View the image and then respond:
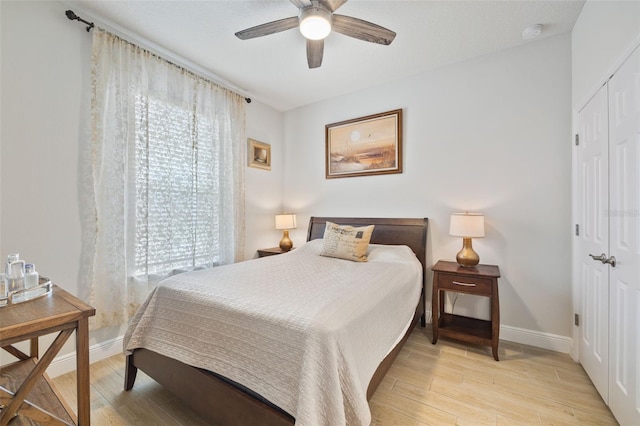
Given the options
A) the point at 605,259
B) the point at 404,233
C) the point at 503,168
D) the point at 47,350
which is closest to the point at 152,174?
the point at 47,350

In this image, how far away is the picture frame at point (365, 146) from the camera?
323 cm

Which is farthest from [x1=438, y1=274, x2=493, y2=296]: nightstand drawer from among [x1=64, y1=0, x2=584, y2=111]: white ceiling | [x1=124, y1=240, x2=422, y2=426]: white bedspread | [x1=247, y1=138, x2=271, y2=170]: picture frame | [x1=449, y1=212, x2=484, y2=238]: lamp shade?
[x1=247, y1=138, x2=271, y2=170]: picture frame

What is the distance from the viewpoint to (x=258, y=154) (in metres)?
3.79

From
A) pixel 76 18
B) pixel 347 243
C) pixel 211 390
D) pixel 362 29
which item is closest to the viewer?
pixel 211 390

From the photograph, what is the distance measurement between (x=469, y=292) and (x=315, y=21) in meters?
2.47

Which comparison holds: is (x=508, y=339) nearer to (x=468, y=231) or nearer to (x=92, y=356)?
(x=468, y=231)

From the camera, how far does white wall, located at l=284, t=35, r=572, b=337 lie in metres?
2.41

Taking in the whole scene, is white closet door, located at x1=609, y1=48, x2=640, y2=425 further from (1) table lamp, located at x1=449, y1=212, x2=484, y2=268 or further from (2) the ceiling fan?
(2) the ceiling fan

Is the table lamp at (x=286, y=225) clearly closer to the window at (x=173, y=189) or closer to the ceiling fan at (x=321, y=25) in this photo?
the window at (x=173, y=189)

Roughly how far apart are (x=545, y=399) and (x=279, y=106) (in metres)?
4.19

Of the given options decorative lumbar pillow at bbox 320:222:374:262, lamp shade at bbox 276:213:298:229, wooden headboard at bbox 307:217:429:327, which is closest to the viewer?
decorative lumbar pillow at bbox 320:222:374:262

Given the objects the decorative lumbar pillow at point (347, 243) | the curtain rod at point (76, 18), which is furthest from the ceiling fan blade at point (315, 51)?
the curtain rod at point (76, 18)

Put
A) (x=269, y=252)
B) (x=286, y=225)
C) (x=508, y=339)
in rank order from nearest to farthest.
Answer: (x=508, y=339) → (x=269, y=252) → (x=286, y=225)

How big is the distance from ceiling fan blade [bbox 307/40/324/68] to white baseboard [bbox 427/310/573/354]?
305 cm
